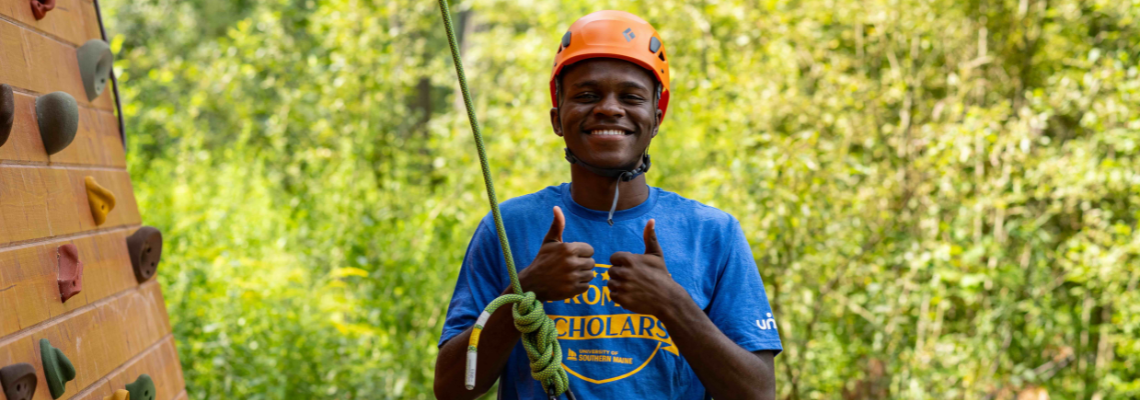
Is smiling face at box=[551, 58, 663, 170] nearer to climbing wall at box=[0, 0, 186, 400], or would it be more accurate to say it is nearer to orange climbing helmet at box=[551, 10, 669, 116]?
orange climbing helmet at box=[551, 10, 669, 116]

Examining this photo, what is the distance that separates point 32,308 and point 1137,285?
5072 mm

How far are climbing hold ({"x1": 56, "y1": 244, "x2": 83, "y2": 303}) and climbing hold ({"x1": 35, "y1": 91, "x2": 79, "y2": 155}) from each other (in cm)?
20

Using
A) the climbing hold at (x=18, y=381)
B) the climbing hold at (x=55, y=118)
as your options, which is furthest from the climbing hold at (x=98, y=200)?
the climbing hold at (x=18, y=381)

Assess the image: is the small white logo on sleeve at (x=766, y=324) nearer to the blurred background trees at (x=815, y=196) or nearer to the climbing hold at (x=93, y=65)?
the climbing hold at (x=93, y=65)

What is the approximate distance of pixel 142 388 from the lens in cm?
186

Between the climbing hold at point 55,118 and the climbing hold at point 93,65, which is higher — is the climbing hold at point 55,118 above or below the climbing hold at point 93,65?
below

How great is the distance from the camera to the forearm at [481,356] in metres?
1.64

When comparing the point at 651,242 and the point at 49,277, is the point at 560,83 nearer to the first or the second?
the point at 651,242

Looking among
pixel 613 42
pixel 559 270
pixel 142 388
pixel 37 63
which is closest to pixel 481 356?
pixel 559 270

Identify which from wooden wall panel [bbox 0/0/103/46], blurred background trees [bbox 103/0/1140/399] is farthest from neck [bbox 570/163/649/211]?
blurred background trees [bbox 103/0/1140/399]

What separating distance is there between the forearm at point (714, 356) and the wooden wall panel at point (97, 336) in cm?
115

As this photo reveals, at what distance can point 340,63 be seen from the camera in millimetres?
5137

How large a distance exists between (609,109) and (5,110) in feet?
3.67

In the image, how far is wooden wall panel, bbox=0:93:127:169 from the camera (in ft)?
4.98
